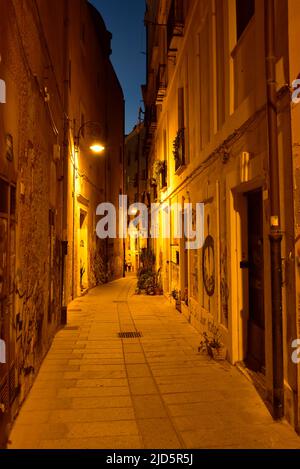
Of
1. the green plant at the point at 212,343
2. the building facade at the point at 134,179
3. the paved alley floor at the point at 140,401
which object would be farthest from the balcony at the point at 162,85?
the building facade at the point at 134,179

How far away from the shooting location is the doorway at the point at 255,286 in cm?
523

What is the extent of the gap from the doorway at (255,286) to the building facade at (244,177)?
0.05 feet

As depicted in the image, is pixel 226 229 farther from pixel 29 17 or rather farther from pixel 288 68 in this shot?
pixel 29 17

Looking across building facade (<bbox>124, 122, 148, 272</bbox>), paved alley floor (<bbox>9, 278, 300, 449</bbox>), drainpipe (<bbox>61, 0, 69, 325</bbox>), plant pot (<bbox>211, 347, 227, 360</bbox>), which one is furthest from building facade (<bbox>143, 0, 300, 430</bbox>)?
building facade (<bbox>124, 122, 148, 272</bbox>)

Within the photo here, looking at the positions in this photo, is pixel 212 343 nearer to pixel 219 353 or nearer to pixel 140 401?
pixel 219 353

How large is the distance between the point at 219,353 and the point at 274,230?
2.78 meters

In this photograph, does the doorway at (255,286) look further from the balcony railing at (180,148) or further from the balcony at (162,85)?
the balcony at (162,85)

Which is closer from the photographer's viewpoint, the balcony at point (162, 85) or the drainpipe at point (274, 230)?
the drainpipe at point (274, 230)

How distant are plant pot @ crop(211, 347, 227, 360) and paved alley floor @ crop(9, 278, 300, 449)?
0.17 meters

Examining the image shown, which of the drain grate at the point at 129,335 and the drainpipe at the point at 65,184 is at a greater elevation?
the drainpipe at the point at 65,184

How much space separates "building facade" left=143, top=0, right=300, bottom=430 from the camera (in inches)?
154

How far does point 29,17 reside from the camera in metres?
4.68

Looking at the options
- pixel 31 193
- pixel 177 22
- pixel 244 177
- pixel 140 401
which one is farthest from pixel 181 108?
pixel 140 401

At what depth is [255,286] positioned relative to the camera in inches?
217
